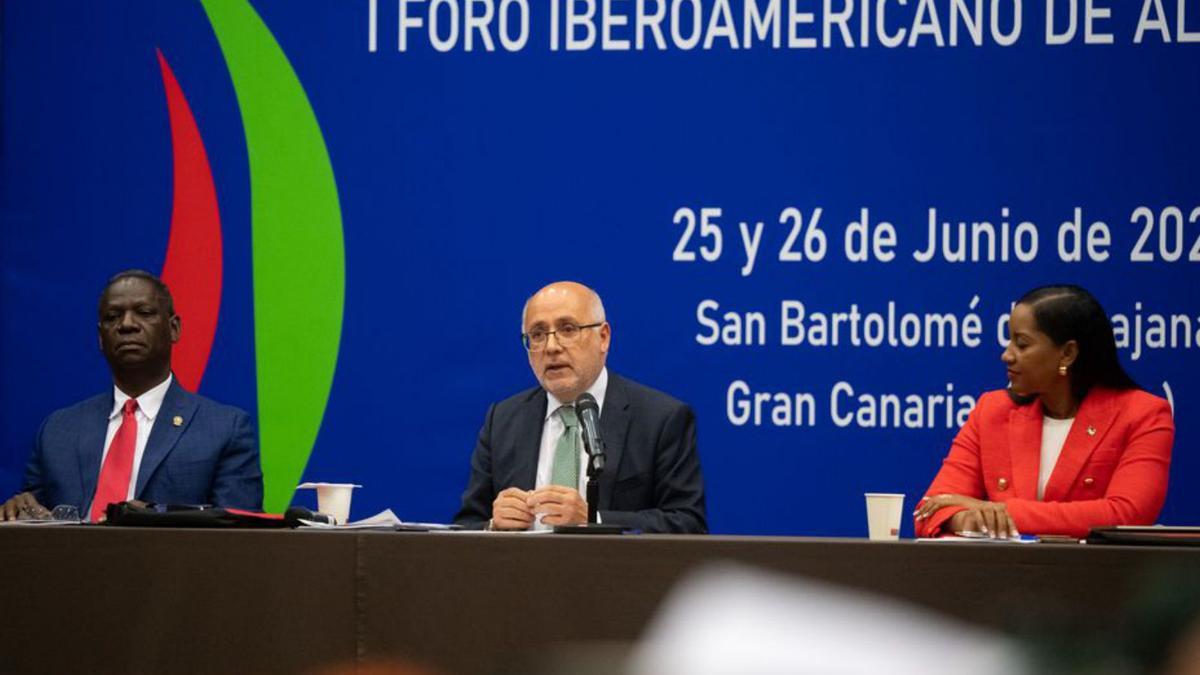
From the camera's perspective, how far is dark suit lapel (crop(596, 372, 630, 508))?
12.5 ft

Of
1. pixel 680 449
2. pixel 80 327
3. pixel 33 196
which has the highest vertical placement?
pixel 33 196

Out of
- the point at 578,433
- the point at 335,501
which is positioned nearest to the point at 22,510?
the point at 335,501

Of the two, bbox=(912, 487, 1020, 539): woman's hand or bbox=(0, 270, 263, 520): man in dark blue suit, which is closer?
bbox=(912, 487, 1020, 539): woman's hand

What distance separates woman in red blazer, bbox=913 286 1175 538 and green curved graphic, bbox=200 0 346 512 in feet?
7.03

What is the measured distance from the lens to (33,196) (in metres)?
5.06

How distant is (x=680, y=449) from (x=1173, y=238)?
69.7 inches

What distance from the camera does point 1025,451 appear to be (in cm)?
370

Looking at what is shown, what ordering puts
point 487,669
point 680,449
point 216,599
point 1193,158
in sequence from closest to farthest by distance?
1. point 487,669
2. point 216,599
3. point 680,449
4. point 1193,158

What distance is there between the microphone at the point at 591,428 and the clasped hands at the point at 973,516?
770 millimetres

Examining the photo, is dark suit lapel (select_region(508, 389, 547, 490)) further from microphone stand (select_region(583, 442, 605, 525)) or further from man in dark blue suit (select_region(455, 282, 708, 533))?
microphone stand (select_region(583, 442, 605, 525))

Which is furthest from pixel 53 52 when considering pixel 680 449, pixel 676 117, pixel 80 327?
pixel 680 449

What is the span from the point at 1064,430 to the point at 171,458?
2.35 m

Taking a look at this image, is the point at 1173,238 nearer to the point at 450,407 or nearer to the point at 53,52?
the point at 450,407

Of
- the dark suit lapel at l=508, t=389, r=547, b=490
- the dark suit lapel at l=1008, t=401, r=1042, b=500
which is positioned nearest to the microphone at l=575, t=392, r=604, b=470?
the dark suit lapel at l=508, t=389, r=547, b=490
